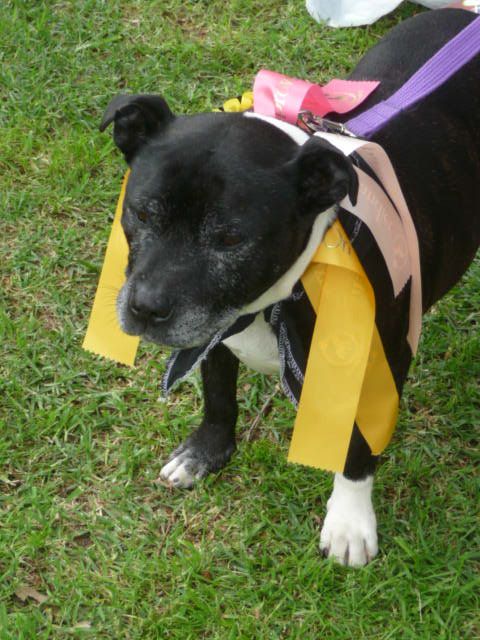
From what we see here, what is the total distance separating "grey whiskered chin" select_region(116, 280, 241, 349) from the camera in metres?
2.67

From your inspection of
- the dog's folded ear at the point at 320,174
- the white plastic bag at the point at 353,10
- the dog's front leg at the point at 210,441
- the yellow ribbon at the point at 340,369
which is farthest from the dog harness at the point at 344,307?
the white plastic bag at the point at 353,10

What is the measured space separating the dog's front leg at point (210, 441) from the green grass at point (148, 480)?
61 millimetres

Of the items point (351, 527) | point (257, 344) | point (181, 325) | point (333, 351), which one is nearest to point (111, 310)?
point (257, 344)

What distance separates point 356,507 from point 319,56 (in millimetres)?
2628

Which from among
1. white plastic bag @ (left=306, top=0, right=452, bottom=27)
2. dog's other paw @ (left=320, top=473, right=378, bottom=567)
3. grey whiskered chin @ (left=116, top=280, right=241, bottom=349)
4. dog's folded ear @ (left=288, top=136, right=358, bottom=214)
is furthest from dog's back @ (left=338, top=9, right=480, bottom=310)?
white plastic bag @ (left=306, top=0, right=452, bottom=27)

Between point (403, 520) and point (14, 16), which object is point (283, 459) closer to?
point (403, 520)

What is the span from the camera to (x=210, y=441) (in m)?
3.67

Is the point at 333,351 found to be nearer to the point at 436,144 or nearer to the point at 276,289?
the point at 276,289

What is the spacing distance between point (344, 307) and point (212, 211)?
51 cm

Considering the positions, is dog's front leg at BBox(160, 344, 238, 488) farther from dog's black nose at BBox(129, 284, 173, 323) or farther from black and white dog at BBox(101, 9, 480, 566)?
dog's black nose at BBox(129, 284, 173, 323)

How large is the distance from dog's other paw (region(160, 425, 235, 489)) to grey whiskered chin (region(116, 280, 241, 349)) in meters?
0.94

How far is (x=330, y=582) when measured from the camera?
3375 millimetres

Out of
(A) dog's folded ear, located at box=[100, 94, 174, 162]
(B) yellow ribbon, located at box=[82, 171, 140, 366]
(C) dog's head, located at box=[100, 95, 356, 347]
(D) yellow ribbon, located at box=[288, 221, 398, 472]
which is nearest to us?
(C) dog's head, located at box=[100, 95, 356, 347]

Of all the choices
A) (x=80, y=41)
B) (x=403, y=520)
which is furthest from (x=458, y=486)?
(x=80, y=41)
